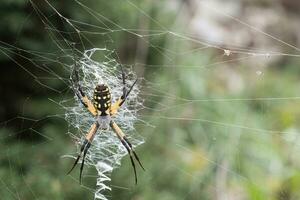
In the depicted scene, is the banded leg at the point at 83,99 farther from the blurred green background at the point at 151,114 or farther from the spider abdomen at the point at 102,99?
the blurred green background at the point at 151,114

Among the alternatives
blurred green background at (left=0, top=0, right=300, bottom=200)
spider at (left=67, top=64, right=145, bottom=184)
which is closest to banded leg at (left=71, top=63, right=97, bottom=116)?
spider at (left=67, top=64, right=145, bottom=184)

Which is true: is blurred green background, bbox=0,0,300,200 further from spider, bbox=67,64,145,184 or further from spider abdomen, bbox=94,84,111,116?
spider abdomen, bbox=94,84,111,116

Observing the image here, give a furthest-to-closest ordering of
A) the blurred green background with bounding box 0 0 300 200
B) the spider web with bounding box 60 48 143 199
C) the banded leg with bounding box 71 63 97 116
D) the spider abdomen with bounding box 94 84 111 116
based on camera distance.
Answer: the blurred green background with bounding box 0 0 300 200 < the spider web with bounding box 60 48 143 199 < the banded leg with bounding box 71 63 97 116 < the spider abdomen with bounding box 94 84 111 116

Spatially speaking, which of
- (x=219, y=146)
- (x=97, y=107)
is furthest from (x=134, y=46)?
(x=97, y=107)

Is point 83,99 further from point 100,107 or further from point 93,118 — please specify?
point 93,118

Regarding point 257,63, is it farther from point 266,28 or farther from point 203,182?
point 203,182
